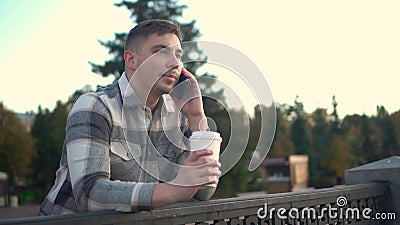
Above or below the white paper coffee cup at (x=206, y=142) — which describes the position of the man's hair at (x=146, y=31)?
above

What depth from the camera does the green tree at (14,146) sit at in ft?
172

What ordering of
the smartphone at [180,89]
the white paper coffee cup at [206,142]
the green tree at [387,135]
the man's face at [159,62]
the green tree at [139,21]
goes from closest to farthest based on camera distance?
the white paper coffee cup at [206,142] → the man's face at [159,62] → the smartphone at [180,89] → the green tree at [139,21] → the green tree at [387,135]

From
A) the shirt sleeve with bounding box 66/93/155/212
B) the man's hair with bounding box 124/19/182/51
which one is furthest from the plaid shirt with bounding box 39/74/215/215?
the man's hair with bounding box 124/19/182/51

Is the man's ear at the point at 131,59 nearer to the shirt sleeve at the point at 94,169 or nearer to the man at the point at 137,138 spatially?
the man at the point at 137,138

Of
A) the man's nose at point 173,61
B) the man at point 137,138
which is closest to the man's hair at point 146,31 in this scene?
the man at point 137,138

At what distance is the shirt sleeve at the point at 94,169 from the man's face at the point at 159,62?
0.27 metres

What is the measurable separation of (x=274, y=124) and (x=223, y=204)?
2.42 feet

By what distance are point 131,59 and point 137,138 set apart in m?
0.37

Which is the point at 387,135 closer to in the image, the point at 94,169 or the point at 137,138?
the point at 137,138

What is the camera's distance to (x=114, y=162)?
7.84ft

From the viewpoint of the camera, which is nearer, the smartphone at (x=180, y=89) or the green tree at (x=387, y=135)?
the smartphone at (x=180, y=89)

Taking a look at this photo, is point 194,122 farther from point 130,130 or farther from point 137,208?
point 137,208

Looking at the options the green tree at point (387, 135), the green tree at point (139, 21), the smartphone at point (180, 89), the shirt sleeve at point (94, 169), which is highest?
the green tree at point (139, 21)

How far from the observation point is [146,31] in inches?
98.4
